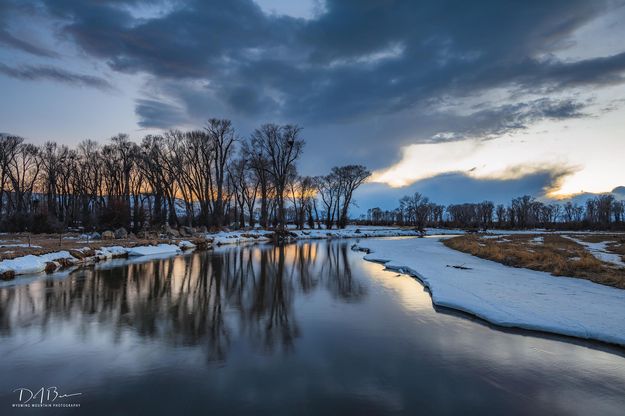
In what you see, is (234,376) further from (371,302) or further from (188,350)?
(371,302)

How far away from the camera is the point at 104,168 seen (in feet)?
190

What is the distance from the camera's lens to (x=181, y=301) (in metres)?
11.5

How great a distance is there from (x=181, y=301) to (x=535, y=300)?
10.8m

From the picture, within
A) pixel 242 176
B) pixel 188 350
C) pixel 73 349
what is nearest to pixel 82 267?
pixel 73 349

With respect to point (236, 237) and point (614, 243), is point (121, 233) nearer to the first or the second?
point (236, 237)

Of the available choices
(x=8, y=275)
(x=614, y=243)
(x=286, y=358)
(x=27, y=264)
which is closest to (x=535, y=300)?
(x=286, y=358)

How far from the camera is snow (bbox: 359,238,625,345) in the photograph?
8.12 metres

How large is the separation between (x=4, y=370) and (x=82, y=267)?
45.6 ft

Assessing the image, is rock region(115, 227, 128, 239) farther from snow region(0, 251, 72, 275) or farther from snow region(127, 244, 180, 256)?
snow region(0, 251, 72, 275)

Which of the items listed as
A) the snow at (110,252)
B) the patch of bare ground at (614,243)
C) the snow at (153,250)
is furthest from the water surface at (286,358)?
the patch of bare ground at (614,243)

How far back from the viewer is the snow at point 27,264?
15.1m

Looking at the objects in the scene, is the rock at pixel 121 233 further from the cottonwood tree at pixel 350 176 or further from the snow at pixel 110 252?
the cottonwood tree at pixel 350 176
